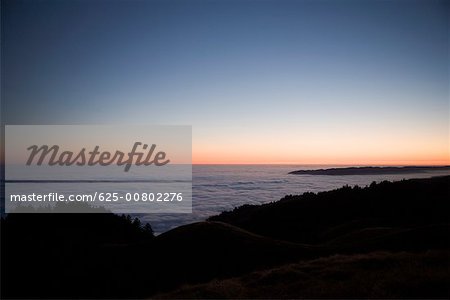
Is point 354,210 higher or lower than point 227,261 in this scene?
lower

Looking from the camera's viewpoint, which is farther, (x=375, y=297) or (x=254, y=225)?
(x=254, y=225)

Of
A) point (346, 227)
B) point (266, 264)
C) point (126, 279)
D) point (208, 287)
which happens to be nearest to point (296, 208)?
point (346, 227)

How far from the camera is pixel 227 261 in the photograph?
23.0 m

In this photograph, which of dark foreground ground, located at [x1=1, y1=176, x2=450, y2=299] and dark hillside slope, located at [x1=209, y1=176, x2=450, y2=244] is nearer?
dark foreground ground, located at [x1=1, y1=176, x2=450, y2=299]

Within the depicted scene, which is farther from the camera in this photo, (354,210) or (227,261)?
(354,210)

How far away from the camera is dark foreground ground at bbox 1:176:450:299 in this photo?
40.6ft

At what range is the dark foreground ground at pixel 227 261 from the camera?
12367mm

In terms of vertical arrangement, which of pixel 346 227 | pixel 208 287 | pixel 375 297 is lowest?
pixel 346 227

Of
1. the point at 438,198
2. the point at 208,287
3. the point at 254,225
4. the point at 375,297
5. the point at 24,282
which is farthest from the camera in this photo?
the point at 254,225

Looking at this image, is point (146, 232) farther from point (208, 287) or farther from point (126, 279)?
point (208, 287)

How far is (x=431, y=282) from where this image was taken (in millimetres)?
10711

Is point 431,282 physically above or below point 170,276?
above

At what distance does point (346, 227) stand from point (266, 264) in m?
19.9

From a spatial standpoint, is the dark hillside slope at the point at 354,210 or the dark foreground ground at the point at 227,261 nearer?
the dark foreground ground at the point at 227,261
